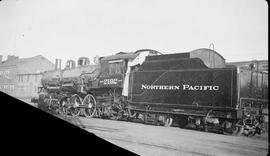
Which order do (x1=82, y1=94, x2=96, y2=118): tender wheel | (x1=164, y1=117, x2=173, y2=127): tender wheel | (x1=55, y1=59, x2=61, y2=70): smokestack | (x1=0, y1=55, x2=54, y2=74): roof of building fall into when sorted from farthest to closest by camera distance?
(x1=0, y1=55, x2=54, y2=74): roof of building, (x1=55, y1=59, x2=61, y2=70): smokestack, (x1=82, y1=94, x2=96, y2=118): tender wheel, (x1=164, y1=117, x2=173, y2=127): tender wheel

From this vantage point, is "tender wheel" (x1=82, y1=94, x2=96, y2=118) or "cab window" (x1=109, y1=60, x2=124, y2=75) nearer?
"cab window" (x1=109, y1=60, x2=124, y2=75)

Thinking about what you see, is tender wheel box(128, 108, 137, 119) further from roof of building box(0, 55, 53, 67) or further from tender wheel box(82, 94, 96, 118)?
roof of building box(0, 55, 53, 67)

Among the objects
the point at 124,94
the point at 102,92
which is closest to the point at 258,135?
the point at 124,94

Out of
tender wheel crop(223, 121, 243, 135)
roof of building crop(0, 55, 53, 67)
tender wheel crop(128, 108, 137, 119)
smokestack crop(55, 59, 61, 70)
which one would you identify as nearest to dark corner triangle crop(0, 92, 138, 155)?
tender wheel crop(128, 108, 137, 119)

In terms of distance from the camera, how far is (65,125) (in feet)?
14.2

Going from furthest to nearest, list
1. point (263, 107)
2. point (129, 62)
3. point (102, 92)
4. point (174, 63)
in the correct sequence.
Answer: point (102, 92) < point (129, 62) < point (174, 63) < point (263, 107)

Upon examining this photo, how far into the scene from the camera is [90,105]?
4.02 meters

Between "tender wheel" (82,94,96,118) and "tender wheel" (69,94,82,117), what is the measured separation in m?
0.11

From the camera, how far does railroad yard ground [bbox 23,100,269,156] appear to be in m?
2.64

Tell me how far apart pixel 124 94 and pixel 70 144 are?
4.66 ft

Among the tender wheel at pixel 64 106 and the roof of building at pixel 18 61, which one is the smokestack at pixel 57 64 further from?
the tender wheel at pixel 64 106

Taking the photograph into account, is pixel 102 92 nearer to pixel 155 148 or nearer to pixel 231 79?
pixel 155 148

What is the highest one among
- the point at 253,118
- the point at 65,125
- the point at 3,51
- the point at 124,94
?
the point at 3,51

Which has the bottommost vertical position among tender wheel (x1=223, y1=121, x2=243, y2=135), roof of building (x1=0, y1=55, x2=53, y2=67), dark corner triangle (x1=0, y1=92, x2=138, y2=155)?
dark corner triangle (x1=0, y1=92, x2=138, y2=155)
